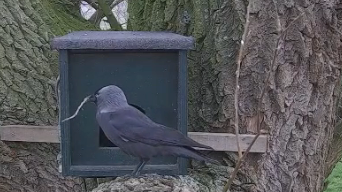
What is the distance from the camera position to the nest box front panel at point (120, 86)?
1.91 meters

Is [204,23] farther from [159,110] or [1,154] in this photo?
[1,154]

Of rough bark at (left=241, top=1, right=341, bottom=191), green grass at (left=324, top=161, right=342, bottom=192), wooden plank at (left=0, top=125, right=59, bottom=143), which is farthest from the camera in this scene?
green grass at (left=324, top=161, right=342, bottom=192)

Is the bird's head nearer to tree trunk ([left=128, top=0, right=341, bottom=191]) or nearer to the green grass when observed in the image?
tree trunk ([left=128, top=0, right=341, bottom=191])

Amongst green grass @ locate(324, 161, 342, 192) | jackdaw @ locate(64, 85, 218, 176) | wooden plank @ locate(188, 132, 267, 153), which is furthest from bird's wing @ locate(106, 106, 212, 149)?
green grass @ locate(324, 161, 342, 192)

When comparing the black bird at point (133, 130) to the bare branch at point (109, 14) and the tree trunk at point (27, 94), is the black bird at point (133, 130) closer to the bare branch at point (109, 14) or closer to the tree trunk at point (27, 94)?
the tree trunk at point (27, 94)

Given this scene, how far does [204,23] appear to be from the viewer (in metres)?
2.17

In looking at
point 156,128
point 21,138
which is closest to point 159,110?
point 156,128

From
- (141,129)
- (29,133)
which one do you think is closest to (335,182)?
(29,133)

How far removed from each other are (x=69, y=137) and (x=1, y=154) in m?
0.39

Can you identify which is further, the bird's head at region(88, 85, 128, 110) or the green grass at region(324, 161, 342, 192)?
the green grass at region(324, 161, 342, 192)

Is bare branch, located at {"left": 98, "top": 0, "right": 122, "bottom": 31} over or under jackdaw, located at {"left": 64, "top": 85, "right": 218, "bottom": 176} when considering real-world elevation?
over

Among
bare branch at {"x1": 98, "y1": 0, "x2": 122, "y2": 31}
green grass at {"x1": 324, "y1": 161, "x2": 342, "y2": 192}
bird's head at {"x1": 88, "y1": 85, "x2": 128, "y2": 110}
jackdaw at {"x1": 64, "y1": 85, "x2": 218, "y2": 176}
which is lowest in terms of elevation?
green grass at {"x1": 324, "y1": 161, "x2": 342, "y2": 192}

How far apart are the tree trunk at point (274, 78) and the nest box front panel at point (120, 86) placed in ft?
0.84

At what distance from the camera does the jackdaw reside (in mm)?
1792
